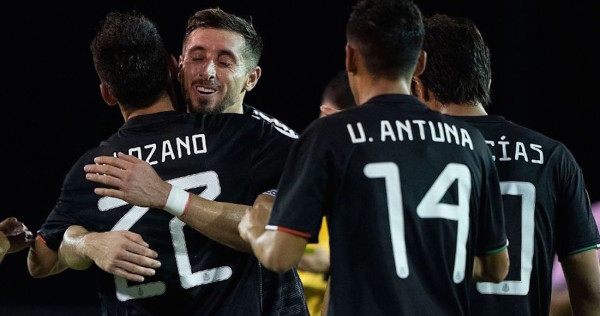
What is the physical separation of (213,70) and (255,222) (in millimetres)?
1122

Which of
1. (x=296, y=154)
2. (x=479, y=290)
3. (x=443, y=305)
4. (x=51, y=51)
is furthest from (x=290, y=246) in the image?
(x=51, y=51)

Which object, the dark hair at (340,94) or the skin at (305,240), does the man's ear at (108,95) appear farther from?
the dark hair at (340,94)

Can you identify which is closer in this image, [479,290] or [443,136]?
[443,136]

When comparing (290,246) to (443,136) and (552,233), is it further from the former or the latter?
(552,233)

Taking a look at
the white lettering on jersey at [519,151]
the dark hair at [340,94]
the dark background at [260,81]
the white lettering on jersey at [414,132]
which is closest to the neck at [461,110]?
the white lettering on jersey at [519,151]

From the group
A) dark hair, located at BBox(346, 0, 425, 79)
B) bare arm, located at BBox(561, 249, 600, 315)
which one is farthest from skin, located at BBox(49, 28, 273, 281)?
bare arm, located at BBox(561, 249, 600, 315)

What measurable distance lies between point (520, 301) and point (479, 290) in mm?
148

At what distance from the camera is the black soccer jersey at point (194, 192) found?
365 cm

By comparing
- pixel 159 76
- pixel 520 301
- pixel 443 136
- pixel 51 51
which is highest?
pixel 51 51

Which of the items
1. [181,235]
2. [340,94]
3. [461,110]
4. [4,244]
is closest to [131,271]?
[181,235]

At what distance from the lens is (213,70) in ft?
13.2

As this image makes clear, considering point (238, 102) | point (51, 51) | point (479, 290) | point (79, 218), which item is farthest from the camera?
point (51, 51)

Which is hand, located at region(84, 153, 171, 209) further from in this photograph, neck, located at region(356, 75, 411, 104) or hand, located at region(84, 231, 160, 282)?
neck, located at region(356, 75, 411, 104)

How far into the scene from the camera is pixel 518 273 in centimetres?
353
